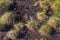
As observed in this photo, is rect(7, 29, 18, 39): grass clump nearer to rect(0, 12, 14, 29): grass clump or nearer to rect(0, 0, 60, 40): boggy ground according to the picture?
rect(0, 0, 60, 40): boggy ground

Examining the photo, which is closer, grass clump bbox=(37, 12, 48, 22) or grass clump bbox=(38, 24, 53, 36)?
grass clump bbox=(38, 24, 53, 36)

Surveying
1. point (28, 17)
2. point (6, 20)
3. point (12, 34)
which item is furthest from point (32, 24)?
point (6, 20)

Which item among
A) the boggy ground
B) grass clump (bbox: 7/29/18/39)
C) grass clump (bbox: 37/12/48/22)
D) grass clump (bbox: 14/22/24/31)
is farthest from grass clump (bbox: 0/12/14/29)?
grass clump (bbox: 37/12/48/22)

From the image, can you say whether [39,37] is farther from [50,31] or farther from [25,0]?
[25,0]

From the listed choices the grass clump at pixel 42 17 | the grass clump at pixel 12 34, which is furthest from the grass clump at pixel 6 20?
the grass clump at pixel 42 17

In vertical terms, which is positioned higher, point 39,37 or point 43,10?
point 43,10

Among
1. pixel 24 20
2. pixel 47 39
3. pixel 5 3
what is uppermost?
pixel 5 3

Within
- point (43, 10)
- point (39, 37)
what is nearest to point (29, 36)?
point (39, 37)

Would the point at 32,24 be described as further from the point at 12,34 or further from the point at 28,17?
the point at 12,34

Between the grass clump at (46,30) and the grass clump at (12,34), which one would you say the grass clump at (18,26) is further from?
the grass clump at (46,30)

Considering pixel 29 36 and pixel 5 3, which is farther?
pixel 5 3

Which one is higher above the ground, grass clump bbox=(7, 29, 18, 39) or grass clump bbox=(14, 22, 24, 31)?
grass clump bbox=(14, 22, 24, 31)
